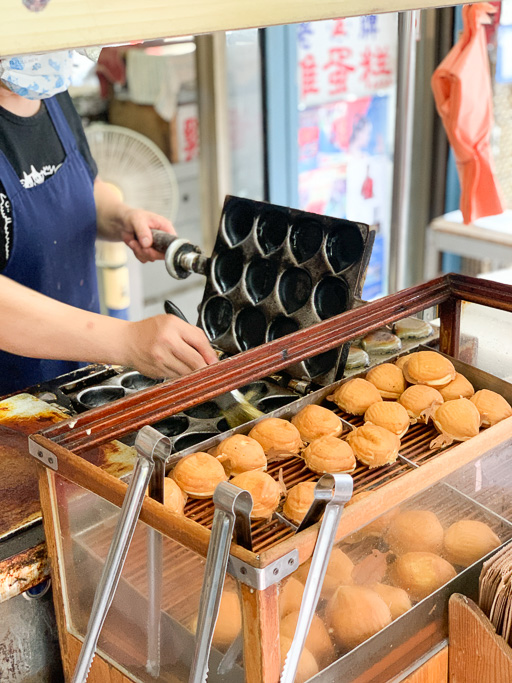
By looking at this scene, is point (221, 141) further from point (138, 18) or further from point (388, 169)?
point (138, 18)

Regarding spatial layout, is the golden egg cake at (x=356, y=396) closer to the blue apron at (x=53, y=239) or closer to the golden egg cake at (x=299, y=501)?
the golden egg cake at (x=299, y=501)

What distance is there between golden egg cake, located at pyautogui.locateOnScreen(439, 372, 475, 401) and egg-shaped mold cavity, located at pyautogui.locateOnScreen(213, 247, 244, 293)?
1.72 ft

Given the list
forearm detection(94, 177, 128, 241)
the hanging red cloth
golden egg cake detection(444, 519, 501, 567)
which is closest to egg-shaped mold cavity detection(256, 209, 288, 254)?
forearm detection(94, 177, 128, 241)

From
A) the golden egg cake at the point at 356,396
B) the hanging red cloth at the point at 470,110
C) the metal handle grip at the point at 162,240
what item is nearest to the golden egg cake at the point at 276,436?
the golden egg cake at the point at 356,396

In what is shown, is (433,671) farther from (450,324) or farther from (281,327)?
(281,327)

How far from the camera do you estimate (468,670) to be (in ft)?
3.29

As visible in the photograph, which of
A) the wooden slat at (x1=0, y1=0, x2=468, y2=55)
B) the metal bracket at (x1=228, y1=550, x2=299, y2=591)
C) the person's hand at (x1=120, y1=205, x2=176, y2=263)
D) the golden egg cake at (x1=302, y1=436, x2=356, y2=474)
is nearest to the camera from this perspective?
the wooden slat at (x1=0, y1=0, x2=468, y2=55)

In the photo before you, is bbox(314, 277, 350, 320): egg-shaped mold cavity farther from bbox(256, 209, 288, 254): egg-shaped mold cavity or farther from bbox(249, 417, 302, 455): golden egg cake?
bbox(249, 417, 302, 455): golden egg cake

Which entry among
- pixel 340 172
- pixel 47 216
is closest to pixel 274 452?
pixel 47 216

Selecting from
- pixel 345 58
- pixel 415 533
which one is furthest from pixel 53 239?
pixel 345 58

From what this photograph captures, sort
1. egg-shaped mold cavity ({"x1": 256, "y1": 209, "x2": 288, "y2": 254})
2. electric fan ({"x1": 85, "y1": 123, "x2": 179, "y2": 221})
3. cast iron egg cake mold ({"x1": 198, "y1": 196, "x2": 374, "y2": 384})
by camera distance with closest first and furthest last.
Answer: cast iron egg cake mold ({"x1": 198, "y1": 196, "x2": 374, "y2": 384}), egg-shaped mold cavity ({"x1": 256, "y1": 209, "x2": 288, "y2": 254}), electric fan ({"x1": 85, "y1": 123, "x2": 179, "y2": 221})

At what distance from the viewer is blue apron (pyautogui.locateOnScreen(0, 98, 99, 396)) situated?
1.86 meters

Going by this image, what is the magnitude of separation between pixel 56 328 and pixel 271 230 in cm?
47

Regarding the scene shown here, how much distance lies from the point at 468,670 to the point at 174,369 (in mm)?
646
